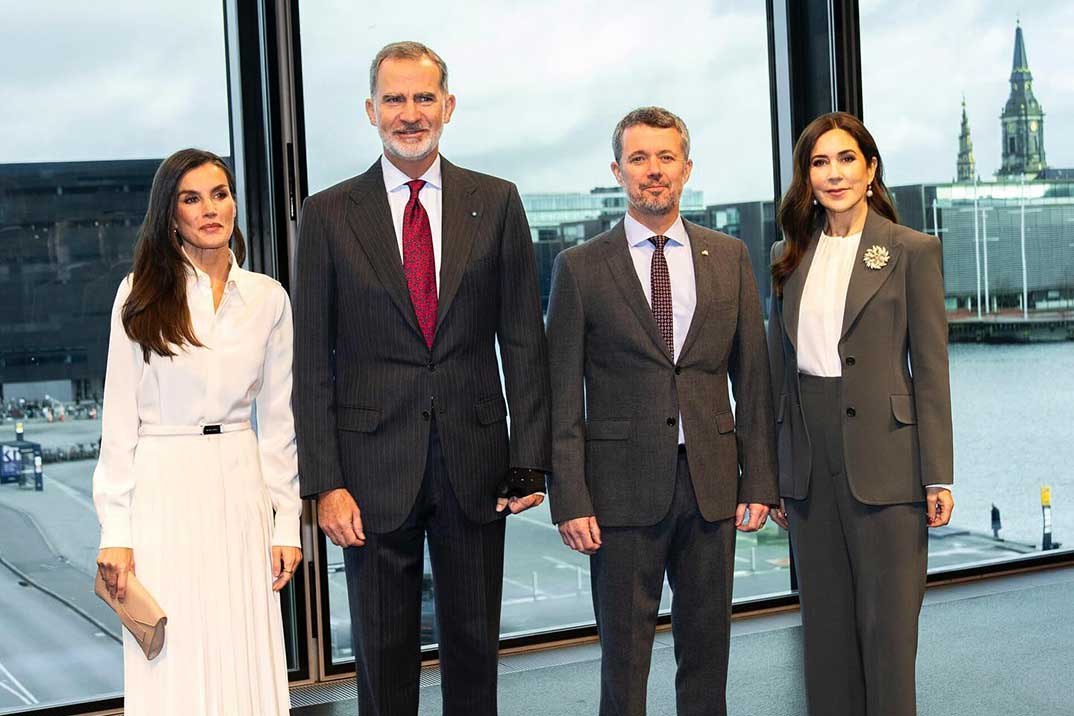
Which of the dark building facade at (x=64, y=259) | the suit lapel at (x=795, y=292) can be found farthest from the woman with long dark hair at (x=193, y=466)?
the dark building facade at (x=64, y=259)

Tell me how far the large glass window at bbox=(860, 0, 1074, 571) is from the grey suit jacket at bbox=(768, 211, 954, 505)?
233 cm

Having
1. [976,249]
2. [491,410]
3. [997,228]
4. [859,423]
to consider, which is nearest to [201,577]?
[491,410]

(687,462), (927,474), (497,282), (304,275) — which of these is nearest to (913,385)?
(927,474)

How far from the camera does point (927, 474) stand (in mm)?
2736

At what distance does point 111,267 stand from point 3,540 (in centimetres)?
92

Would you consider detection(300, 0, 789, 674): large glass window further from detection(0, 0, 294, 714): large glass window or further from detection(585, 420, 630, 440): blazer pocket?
detection(585, 420, 630, 440): blazer pocket

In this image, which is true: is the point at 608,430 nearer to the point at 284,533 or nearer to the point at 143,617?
the point at 284,533

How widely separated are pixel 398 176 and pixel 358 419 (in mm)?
549

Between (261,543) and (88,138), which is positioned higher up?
(88,138)

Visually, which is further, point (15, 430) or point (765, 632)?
point (765, 632)

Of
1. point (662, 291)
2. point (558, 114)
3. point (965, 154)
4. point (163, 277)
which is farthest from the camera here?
point (965, 154)

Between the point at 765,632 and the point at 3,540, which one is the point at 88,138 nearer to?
the point at 3,540

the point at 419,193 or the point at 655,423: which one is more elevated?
the point at 419,193

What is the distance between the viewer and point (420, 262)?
101 inches
